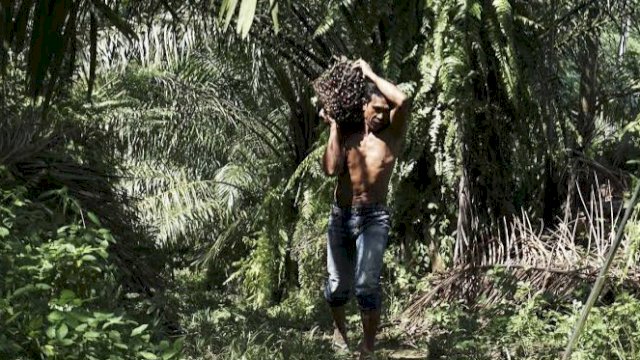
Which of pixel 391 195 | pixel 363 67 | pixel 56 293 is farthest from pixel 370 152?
pixel 391 195

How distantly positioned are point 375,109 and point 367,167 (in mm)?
349

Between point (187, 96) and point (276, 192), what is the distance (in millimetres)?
4939

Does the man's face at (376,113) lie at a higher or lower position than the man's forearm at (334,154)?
higher

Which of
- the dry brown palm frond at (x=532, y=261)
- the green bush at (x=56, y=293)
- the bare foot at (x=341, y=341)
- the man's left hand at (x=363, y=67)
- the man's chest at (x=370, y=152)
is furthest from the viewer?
the dry brown palm frond at (x=532, y=261)

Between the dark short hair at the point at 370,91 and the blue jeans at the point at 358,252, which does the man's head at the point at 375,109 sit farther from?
the blue jeans at the point at 358,252

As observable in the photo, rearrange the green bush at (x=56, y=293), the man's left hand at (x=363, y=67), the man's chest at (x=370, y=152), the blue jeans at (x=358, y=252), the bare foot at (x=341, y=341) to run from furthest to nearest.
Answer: the bare foot at (x=341, y=341) < the man's left hand at (x=363, y=67) < the man's chest at (x=370, y=152) < the blue jeans at (x=358, y=252) < the green bush at (x=56, y=293)

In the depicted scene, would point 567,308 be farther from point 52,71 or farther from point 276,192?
point 276,192

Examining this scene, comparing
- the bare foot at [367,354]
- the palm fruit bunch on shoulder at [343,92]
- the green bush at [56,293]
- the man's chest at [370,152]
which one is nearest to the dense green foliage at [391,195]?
the green bush at [56,293]

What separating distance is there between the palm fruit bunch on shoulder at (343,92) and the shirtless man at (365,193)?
6 cm

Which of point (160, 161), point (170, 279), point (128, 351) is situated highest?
point (160, 161)

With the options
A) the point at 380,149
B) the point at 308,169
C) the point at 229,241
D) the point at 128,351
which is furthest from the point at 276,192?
the point at 128,351

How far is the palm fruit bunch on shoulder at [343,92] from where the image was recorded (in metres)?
6.10

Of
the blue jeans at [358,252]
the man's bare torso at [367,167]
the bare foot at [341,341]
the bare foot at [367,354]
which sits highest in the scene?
the man's bare torso at [367,167]

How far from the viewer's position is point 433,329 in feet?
25.4
